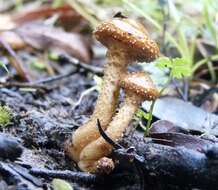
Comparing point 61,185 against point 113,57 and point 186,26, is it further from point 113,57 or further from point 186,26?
point 186,26

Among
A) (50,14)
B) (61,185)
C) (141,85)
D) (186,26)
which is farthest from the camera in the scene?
(50,14)

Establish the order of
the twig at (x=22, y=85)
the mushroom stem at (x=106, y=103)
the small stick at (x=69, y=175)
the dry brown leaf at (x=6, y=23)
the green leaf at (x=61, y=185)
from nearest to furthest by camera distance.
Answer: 1. the green leaf at (x=61, y=185)
2. the small stick at (x=69, y=175)
3. the mushroom stem at (x=106, y=103)
4. the twig at (x=22, y=85)
5. the dry brown leaf at (x=6, y=23)

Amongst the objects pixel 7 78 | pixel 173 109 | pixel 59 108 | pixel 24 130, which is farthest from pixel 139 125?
pixel 7 78

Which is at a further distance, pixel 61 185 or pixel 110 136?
pixel 110 136

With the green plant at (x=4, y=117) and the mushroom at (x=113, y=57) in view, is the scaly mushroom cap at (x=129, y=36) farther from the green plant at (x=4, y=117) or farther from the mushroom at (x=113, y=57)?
the green plant at (x=4, y=117)

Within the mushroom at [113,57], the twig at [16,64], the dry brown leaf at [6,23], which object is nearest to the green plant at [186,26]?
the mushroom at [113,57]

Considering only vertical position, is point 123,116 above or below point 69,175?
above

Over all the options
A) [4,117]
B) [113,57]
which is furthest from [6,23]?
[113,57]
